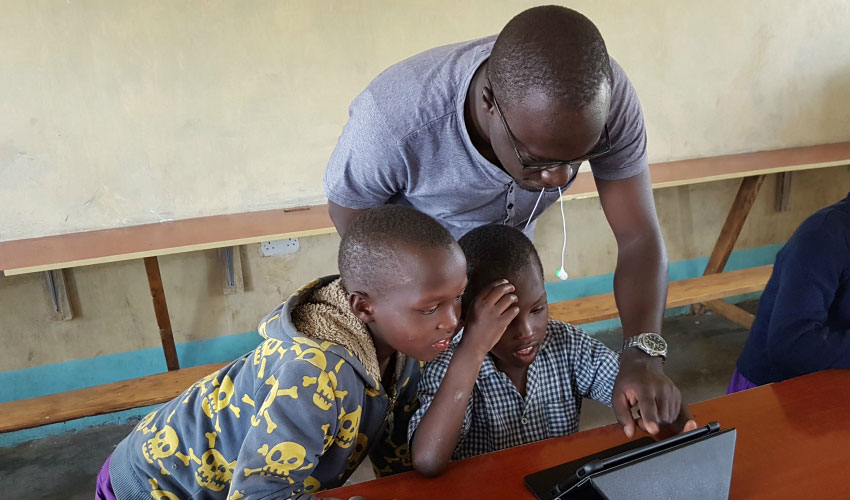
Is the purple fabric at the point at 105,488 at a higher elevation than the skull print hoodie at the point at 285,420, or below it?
below

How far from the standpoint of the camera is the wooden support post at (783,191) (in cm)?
407

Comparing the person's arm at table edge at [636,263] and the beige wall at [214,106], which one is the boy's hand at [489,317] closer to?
the person's arm at table edge at [636,263]

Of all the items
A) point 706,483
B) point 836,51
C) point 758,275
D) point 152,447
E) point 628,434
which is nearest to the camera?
point 706,483

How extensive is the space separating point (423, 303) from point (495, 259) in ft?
0.90

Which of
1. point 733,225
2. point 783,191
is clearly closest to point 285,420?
point 733,225

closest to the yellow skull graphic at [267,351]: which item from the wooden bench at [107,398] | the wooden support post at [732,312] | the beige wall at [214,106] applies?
the wooden bench at [107,398]

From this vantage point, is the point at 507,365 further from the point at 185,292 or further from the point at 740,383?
the point at 185,292

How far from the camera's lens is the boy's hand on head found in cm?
112

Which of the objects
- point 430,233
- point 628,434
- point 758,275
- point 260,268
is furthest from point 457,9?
point 628,434

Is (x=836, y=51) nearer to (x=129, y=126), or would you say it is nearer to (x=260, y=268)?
(x=260, y=268)

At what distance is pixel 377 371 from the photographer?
1.20 m

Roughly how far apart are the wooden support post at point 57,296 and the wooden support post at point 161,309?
0.46 meters

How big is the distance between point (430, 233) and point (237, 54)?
2125 millimetres

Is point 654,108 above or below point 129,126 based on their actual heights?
below
